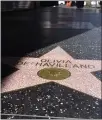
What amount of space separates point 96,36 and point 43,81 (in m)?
4.02

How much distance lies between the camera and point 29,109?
8.83ft

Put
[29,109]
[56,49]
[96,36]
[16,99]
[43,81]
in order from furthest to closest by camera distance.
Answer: [96,36]
[56,49]
[43,81]
[16,99]
[29,109]

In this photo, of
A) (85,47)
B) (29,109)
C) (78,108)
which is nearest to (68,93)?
(78,108)

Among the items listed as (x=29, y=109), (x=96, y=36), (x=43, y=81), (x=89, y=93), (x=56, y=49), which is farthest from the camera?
(x=96, y=36)

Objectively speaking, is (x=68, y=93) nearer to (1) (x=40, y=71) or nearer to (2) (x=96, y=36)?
(1) (x=40, y=71)

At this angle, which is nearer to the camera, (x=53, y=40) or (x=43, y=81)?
(x=43, y=81)

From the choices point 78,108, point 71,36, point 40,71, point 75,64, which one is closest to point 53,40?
point 71,36

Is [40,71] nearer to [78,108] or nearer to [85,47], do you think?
[78,108]

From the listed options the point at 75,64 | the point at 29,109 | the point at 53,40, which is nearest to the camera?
the point at 29,109

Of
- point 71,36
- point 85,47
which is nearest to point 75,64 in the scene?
Result: point 85,47

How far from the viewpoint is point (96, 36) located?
7215 mm

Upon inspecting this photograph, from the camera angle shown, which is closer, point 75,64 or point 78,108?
point 78,108

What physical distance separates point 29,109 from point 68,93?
0.63 metres

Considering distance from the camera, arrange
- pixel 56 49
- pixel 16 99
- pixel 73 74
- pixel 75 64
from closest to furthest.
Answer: pixel 16 99, pixel 73 74, pixel 75 64, pixel 56 49
